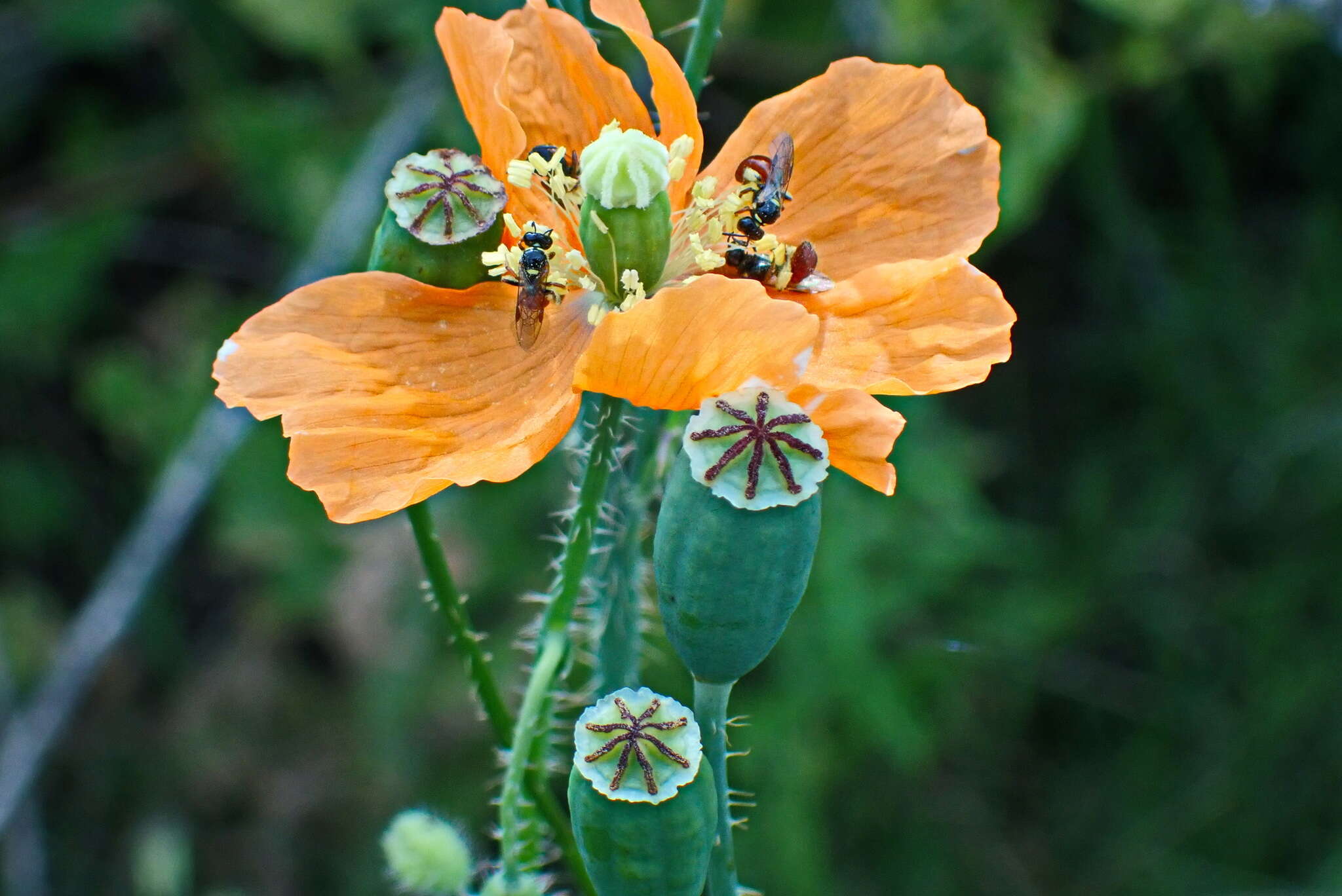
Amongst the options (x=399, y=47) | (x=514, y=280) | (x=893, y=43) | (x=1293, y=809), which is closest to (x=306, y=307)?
(x=514, y=280)

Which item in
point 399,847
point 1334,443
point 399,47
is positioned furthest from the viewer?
point 399,47

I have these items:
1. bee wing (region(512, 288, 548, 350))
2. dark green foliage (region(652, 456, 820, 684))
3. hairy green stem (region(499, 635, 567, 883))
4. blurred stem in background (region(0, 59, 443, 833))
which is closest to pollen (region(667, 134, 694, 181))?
bee wing (region(512, 288, 548, 350))

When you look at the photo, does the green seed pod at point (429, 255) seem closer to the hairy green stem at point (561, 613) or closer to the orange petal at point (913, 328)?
the hairy green stem at point (561, 613)

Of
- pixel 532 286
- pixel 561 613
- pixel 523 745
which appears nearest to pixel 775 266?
pixel 532 286

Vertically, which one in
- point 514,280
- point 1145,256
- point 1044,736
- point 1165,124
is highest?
point 514,280

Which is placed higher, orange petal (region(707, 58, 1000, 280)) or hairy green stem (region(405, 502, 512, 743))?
orange petal (region(707, 58, 1000, 280))

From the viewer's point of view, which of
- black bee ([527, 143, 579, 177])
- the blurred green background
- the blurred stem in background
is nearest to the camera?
black bee ([527, 143, 579, 177])

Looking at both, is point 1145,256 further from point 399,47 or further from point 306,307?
A: point 306,307

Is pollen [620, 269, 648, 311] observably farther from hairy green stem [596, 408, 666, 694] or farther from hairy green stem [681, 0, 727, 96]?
hairy green stem [681, 0, 727, 96]
